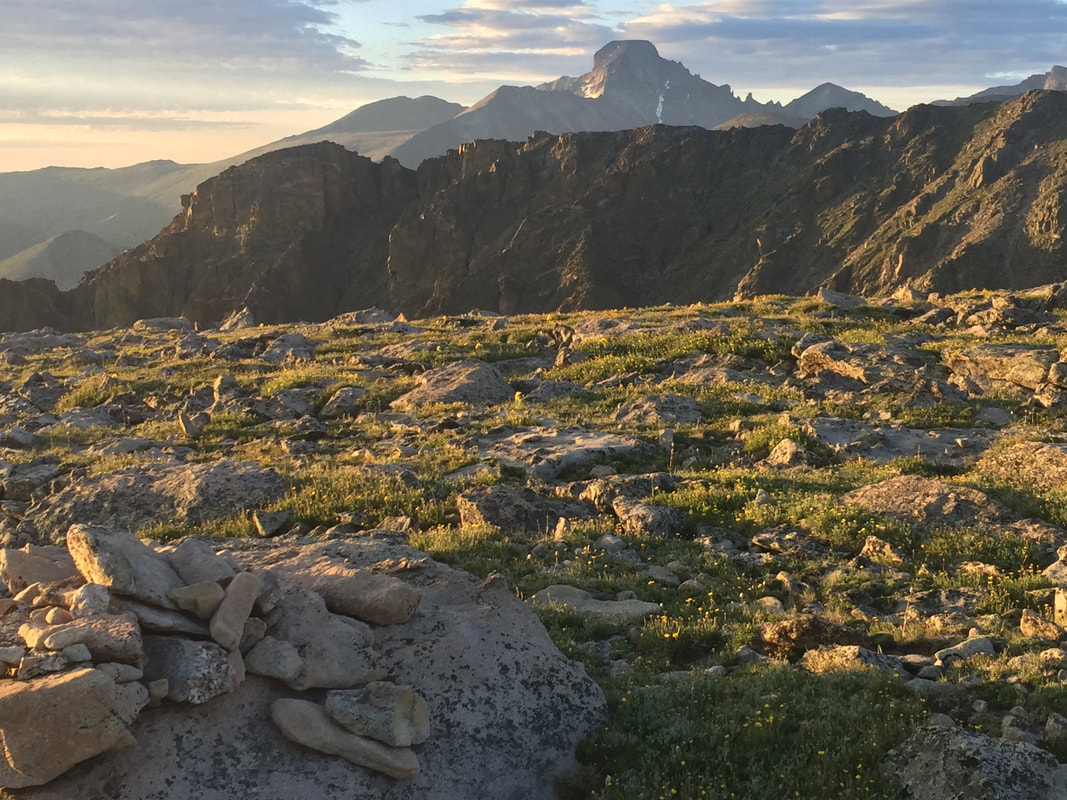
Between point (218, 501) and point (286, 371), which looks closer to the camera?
point (218, 501)

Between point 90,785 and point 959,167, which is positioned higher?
point 959,167

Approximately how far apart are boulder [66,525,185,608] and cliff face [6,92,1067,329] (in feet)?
432

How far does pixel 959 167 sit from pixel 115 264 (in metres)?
154

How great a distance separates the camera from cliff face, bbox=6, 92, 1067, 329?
13738 centimetres

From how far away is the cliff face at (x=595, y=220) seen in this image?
451ft


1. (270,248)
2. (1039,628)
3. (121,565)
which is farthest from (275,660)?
(270,248)

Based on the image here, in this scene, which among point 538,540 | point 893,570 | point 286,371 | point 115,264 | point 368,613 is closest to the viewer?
point 368,613

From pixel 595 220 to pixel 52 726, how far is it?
167 metres

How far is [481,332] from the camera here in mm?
29422

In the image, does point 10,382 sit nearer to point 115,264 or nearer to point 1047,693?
point 1047,693

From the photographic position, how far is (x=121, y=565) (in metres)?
6.47

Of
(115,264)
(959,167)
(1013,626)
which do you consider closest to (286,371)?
(1013,626)

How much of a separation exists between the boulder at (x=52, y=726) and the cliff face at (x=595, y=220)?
133 meters

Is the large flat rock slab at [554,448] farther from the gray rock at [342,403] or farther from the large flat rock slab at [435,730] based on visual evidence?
the large flat rock slab at [435,730]
